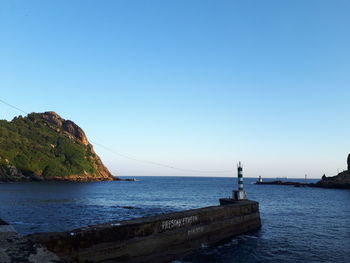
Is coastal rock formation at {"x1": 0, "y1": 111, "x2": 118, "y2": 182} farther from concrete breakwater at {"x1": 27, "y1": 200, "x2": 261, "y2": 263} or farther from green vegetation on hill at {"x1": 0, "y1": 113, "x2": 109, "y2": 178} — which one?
concrete breakwater at {"x1": 27, "y1": 200, "x2": 261, "y2": 263}

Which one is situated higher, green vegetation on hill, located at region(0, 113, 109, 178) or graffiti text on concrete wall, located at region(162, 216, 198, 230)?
green vegetation on hill, located at region(0, 113, 109, 178)

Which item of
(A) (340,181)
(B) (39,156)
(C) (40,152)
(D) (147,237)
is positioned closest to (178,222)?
(D) (147,237)

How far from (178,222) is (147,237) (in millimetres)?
2381

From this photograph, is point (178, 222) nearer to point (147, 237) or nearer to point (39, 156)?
point (147, 237)

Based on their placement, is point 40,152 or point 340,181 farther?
point 40,152

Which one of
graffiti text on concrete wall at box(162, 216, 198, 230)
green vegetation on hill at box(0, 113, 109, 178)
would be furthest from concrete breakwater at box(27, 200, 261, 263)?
green vegetation on hill at box(0, 113, 109, 178)

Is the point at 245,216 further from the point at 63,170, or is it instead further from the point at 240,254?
the point at 63,170

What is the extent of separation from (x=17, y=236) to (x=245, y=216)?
17.5 meters

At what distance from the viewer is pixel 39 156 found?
504 ft

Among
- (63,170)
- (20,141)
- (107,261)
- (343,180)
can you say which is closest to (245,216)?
(107,261)

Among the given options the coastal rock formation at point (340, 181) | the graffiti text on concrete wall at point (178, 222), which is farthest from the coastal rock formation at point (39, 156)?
the graffiti text on concrete wall at point (178, 222)

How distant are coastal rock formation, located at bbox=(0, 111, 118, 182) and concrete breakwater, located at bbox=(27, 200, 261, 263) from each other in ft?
412

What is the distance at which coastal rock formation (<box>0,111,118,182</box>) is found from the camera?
135 metres

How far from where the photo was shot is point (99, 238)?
11.5 meters
